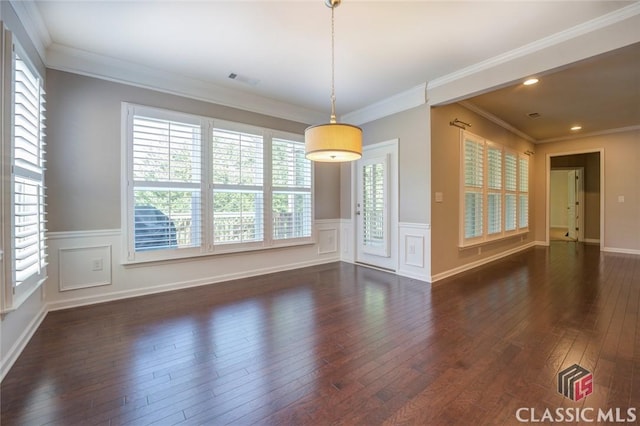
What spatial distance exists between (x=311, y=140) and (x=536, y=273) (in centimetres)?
440

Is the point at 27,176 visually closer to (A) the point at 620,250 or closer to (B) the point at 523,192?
(B) the point at 523,192

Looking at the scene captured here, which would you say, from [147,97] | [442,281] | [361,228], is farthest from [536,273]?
[147,97]

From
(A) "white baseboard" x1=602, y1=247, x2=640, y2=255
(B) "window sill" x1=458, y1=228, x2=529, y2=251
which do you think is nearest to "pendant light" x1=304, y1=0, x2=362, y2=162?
(B) "window sill" x1=458, y1=228, x2=529, y2=251

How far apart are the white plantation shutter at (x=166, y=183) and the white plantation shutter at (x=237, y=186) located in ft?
0.87

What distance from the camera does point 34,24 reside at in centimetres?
256

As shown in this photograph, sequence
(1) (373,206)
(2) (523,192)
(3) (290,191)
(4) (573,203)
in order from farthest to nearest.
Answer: (4) (573,203) < (2) (523,192) < (1) (373,206) < (3) (290,191)

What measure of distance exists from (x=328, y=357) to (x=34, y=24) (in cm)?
387

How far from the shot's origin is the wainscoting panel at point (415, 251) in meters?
4.16

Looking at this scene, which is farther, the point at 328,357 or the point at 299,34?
the point at 299,34

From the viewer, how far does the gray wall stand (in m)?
3.07

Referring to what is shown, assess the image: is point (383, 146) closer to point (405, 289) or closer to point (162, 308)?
point (405, 289)

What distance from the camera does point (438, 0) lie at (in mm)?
2340

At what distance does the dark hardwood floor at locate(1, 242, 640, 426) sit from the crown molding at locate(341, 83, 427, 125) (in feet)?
8.99

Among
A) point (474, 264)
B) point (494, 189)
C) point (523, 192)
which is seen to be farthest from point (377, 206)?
point (523, 192)
